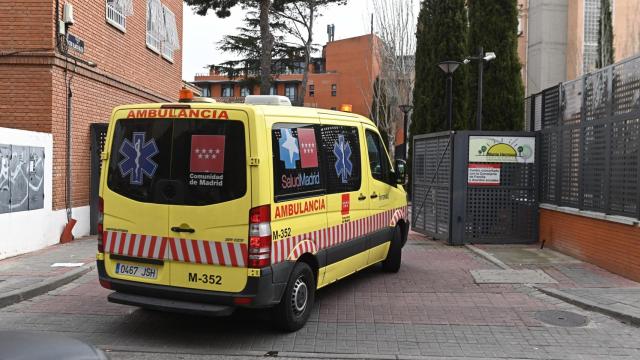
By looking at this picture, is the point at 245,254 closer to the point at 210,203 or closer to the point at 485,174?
the point at 210,203

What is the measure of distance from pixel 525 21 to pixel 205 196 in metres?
33.8

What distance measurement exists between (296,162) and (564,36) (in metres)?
31.7

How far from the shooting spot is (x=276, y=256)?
17.8 feet

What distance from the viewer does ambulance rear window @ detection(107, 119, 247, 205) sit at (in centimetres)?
534

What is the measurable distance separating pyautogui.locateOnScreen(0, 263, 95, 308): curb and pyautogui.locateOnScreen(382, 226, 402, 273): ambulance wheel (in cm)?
456

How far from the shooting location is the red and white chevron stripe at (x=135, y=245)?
18.2ft

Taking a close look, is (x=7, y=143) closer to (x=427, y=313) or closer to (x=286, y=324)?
(x=286, y=324)

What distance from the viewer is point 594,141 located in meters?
9.25

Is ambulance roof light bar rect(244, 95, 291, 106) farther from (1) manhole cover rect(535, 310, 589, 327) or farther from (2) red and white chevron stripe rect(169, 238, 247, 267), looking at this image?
(1) manhole cover rect(535, 310, 589, 327)

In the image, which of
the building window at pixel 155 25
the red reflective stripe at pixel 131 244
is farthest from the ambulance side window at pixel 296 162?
the building window at pixel 155 25

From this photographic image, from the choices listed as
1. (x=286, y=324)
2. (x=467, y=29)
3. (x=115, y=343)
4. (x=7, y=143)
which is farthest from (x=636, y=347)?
(x=467, y=29)

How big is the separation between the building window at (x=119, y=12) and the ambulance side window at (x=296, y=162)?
9136mm

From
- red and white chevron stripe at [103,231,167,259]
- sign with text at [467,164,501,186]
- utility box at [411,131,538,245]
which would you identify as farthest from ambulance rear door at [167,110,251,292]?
sign with text at [467,164,501,186]

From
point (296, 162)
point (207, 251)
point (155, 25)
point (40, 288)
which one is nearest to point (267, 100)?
point (296, 162)
